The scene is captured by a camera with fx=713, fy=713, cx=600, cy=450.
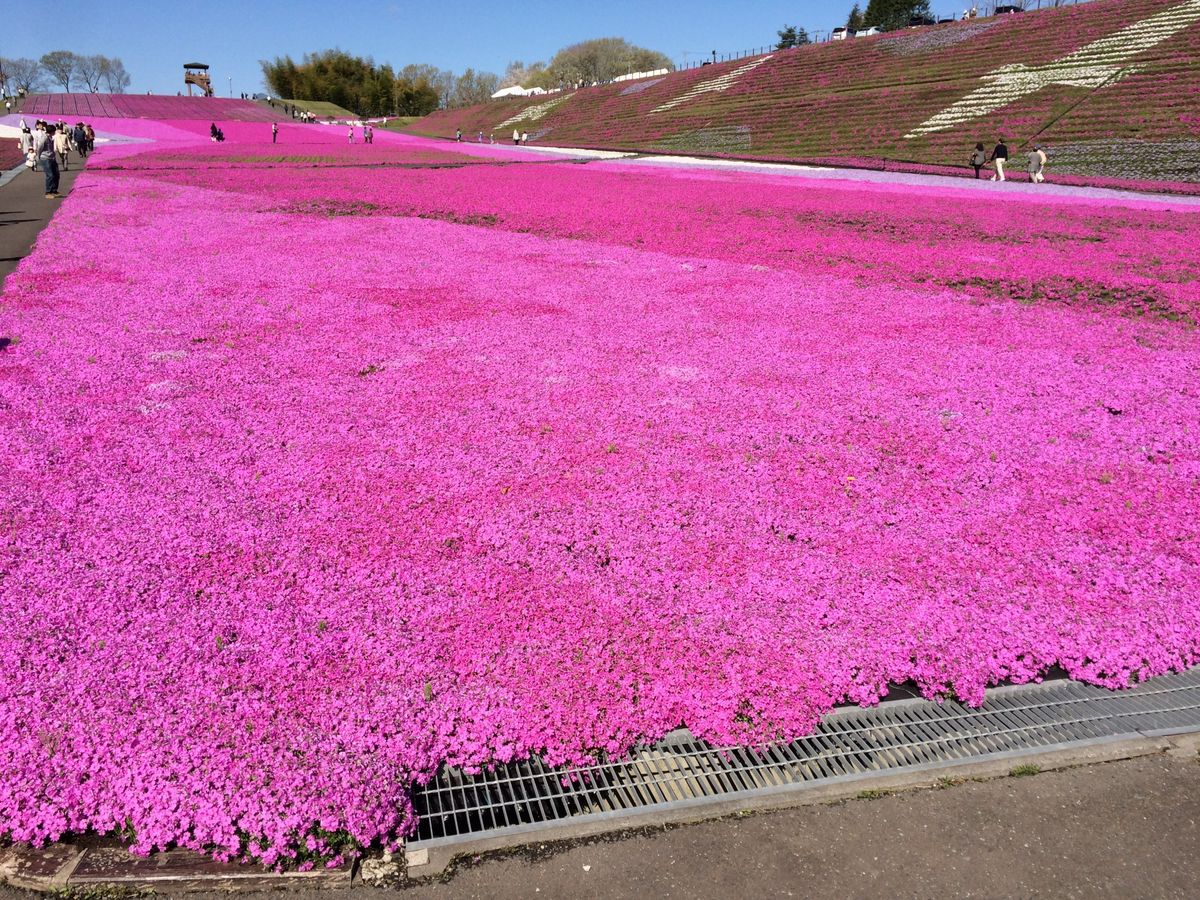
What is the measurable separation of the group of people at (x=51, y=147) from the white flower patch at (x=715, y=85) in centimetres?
4575

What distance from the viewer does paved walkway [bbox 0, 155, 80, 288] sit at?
14508mm

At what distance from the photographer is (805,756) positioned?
3762 mm

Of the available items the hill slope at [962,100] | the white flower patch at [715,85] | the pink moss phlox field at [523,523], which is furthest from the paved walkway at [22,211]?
the white flower patch at [715,85]

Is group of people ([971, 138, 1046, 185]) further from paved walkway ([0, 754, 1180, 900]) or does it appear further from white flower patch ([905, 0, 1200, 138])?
paved walkway ([0, 754, 1180, 900])

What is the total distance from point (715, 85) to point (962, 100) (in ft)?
95.0

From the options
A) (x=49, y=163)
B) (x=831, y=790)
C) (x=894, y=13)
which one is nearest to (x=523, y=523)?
(x=831, y=790)

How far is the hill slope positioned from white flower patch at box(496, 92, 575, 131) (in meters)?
6.97

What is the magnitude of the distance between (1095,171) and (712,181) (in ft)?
59.5

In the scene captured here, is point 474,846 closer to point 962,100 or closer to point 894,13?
point 962,100

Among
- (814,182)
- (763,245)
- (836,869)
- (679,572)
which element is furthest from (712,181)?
(836,869)

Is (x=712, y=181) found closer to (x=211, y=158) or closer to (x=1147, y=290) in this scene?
(x=1147, y=290)

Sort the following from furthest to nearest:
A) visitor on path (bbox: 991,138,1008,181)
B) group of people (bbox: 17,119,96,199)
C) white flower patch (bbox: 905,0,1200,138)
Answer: white flower patch (bbox: 905,0,1200,138)
visitor on path (bbox: 991,138,1008,181)
group of people (bbox: 17,119,96,199)

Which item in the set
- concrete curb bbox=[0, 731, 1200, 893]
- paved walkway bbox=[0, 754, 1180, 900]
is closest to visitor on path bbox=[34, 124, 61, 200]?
concrete curb bbox=[0, 731, 1200, 893]

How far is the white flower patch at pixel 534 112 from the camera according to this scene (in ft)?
256
